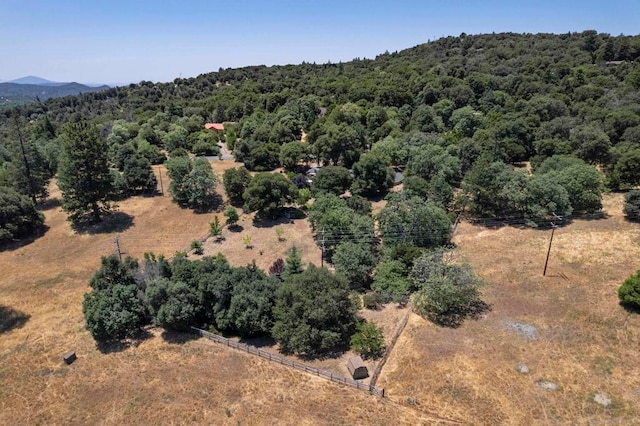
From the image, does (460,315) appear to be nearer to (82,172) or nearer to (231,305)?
(231,305)

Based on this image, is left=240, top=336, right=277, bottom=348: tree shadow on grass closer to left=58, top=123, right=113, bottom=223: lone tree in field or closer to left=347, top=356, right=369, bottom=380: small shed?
left=347, top=356, right=369, bottom=380: small shed

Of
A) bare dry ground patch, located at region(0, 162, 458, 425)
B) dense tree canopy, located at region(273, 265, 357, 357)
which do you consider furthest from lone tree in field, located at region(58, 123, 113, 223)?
dense tree canopy, located at region(273, 265, 357, 357)

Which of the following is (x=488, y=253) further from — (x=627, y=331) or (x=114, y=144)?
(x=114, y=144)

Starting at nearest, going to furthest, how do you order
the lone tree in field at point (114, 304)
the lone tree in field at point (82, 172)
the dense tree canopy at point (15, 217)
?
1. the lone tree in field at point (114, 304)
2. the dense tree canopy at point (15, 217)
3. the lone tree in field at point (82, 172)

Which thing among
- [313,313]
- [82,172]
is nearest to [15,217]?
[82,172]

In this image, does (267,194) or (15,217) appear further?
(267,194)

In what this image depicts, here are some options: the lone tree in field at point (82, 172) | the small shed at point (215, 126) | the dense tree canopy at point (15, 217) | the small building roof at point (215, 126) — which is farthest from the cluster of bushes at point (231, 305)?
the small building roof at point (215, 126)

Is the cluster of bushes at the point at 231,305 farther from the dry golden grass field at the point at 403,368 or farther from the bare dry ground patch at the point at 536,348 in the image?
the bare dry ground patch at the point at 536,348
